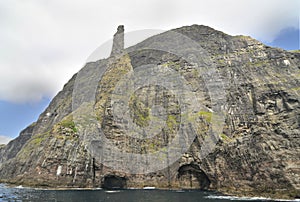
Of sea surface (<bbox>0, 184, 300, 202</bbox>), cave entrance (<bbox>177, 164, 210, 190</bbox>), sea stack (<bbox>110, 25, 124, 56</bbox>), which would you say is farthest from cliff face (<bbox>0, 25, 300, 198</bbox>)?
sea surface (<bbox>0, 184, 300, 202</bbox>)

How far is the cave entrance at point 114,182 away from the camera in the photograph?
3674 inches

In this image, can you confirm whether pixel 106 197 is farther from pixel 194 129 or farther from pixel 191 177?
pixel 194 129

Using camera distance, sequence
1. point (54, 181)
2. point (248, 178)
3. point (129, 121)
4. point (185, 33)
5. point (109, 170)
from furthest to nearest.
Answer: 1. point (185, 33)
2. point (129, 121)
3. point (109, 170)
4. point (54, 181)
5. point (248, 178)

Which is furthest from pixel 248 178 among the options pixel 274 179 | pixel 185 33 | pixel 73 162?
pixel 185 33

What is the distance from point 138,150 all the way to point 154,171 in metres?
9.82

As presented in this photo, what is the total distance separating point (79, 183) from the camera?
277ft

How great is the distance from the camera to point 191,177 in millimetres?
95062

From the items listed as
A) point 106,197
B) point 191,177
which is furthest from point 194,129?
point 106,197

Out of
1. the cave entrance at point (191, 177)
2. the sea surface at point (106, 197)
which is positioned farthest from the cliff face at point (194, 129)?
the sea surface at point (106, 197)

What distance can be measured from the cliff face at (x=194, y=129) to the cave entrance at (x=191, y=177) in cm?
36

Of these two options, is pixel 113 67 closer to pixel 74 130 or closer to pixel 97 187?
pixel 74 130

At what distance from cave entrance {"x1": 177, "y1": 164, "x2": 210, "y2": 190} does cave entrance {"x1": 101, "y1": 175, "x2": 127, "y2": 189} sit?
20136mm

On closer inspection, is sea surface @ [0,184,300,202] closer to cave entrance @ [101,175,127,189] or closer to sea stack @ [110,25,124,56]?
cave entrance @ [101,175,127,189]

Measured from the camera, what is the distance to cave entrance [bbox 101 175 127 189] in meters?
93.3
